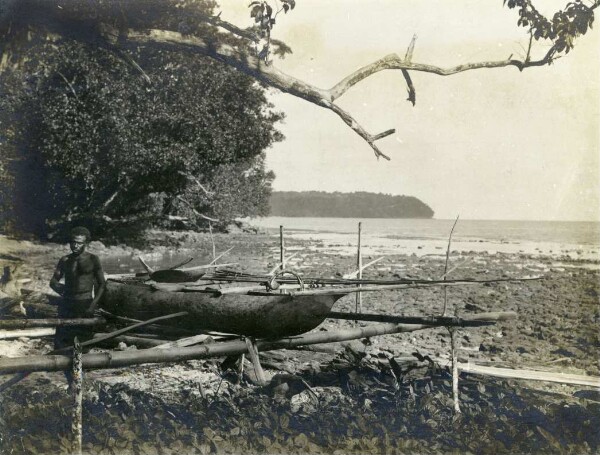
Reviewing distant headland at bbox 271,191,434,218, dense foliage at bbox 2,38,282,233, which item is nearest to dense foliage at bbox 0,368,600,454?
dense foliage at bbox 2,38,282,233

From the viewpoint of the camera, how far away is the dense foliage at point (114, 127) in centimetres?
1192

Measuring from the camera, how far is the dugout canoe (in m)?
5.09

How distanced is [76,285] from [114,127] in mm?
8037

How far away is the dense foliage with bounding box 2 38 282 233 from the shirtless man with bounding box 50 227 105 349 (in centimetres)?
689

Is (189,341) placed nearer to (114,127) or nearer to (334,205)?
(114,127)

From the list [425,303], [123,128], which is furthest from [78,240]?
[425,303]

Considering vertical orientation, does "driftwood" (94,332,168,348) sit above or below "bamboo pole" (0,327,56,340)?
below

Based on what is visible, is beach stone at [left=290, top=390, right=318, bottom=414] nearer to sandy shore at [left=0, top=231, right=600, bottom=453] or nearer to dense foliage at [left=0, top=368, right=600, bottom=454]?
dense foliage at [left=0, top=368, right=600, bottom=454]

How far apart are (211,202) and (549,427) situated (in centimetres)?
1372

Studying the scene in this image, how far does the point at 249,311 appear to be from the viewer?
5180 mm

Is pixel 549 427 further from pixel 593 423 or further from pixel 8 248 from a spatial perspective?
pixel 8 248

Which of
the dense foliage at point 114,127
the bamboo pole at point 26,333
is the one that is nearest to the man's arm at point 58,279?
the bamboo pole at point 26,333

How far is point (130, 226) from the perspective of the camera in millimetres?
17484

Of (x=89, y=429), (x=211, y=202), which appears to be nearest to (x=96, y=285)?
(x=89, y=429)
